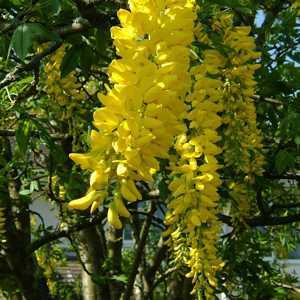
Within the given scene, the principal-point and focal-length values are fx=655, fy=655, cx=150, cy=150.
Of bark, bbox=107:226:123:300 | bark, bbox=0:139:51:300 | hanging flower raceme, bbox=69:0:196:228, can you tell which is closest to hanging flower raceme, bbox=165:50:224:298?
hanging flower raceme, bbox=69:0:196:228

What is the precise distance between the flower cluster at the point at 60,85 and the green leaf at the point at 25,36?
3.04 feet

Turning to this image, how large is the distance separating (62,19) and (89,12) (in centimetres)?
20

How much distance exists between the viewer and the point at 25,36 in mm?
1781

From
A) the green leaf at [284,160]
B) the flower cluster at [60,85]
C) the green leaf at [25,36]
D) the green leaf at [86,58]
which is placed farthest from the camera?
the green leaf at [284,160]

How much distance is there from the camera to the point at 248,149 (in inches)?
97.8

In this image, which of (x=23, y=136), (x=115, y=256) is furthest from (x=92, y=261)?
(x=23, y=136)

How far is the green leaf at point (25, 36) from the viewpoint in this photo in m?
1.76

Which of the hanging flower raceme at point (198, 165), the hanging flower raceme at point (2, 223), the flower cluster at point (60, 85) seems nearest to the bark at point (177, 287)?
the hanging flower raceme at point (2, 223)

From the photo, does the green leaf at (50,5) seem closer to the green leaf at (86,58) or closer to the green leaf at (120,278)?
the green leaf at (86,58)

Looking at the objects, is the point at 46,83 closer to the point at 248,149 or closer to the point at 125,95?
the point at 248,149

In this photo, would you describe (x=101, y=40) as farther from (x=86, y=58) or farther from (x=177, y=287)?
(x=177, y=287)

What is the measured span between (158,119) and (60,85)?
146 cm

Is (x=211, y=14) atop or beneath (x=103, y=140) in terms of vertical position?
atop

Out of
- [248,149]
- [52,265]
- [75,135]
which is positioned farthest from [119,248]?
[248,149]
